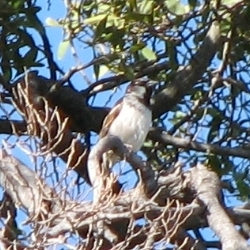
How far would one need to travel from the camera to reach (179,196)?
3.56 m

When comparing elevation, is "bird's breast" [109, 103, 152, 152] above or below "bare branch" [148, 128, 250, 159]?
above

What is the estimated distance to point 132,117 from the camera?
5586mm

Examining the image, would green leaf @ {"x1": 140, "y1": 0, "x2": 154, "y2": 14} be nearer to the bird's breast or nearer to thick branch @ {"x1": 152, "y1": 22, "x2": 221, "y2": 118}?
thick branch @ {"x1": 152, "y1": 22, "x2": 221, "y2": 118}

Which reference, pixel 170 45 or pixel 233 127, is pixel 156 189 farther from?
pixel 233 127

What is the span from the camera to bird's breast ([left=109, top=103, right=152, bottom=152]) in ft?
16.3

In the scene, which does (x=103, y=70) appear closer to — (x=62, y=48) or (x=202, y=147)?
(x=62, y=48)

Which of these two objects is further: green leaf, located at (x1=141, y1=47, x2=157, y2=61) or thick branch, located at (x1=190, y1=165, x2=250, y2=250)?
green leaf, located at (x1=141, y1=47, x2=157, y2=61)

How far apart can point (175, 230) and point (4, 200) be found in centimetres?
71

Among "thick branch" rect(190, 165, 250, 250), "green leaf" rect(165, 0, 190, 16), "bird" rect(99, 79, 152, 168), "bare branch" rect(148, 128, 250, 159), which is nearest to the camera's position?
"thick branch" rect(190, 165, 250, 250)

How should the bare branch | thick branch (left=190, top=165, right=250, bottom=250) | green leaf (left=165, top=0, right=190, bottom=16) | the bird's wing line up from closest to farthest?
thick branch (left=190, top=165, right=250, bottom=250) → green leaf (left=165, top=0, right=190, bottom=16) → the bare branch → the bird's wing

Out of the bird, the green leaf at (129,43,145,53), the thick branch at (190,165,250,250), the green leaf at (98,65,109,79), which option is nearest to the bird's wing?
the bird

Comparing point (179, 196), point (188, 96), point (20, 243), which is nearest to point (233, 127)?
point (188, 96)

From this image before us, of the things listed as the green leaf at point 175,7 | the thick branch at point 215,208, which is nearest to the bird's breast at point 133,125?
the green leaf at point 175,7

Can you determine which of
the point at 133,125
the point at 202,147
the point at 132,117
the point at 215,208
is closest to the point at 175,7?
the point at 202,147
